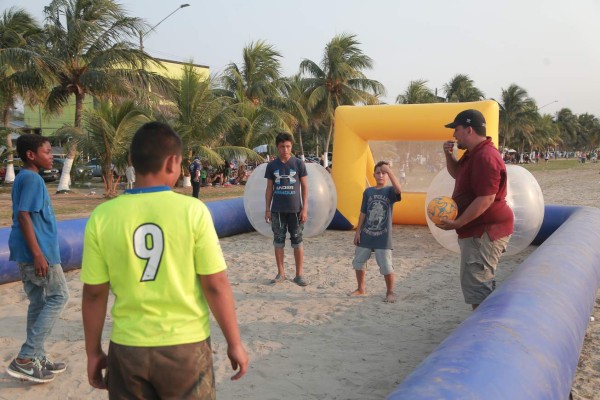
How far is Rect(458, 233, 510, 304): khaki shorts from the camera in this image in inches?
147

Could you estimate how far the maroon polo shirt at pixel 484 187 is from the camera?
357cm

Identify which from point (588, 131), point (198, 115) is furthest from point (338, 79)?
point (588, 131)

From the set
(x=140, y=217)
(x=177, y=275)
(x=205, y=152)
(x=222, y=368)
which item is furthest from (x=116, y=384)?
(x=205, y=152)

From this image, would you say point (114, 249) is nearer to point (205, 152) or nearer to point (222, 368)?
point (222, 368)

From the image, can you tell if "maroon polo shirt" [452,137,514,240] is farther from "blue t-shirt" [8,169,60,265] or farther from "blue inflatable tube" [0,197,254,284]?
"blue inflatable tube" [0,197,254,284]

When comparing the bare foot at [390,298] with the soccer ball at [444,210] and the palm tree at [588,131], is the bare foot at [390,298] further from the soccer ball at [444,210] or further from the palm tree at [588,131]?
the palm tree at [588,131]

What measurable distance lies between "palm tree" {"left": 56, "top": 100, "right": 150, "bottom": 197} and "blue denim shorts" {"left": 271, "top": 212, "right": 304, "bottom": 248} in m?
10.8

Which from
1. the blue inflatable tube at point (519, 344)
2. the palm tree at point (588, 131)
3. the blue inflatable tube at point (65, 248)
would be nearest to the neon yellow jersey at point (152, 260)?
the blue inflatable tube at point (519, 344)

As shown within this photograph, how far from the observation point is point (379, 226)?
545 cm

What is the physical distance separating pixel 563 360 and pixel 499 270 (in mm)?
4319

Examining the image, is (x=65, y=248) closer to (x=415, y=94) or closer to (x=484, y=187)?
(x=484, y=187)

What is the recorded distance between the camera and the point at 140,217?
5.98 feet

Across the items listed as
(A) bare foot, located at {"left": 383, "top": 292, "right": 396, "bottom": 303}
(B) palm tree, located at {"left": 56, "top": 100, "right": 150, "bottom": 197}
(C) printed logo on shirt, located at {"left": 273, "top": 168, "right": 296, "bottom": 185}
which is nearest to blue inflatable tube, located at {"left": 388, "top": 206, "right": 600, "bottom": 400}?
(A) bare foot, located at {"left": 383, "top": 292, "right": 396, "bottom": 303}

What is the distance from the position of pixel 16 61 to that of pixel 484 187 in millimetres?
15464
